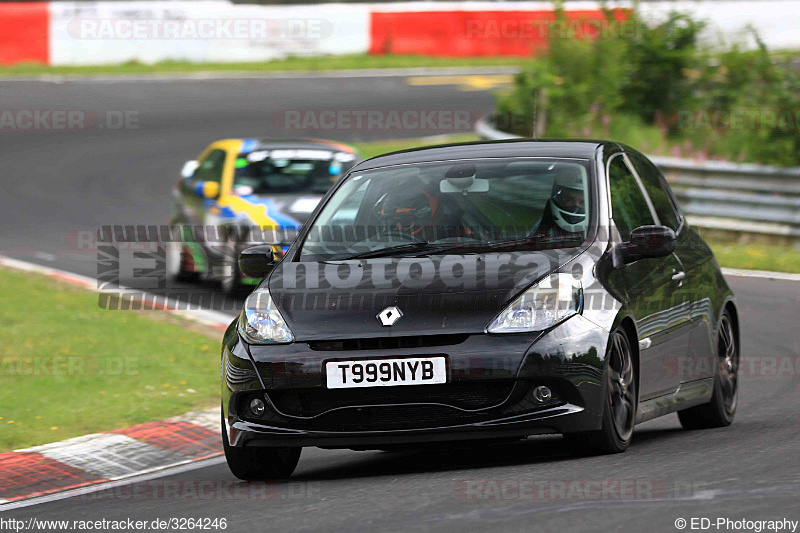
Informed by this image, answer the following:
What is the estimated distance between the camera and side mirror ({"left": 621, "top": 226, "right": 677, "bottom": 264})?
22.7 ft

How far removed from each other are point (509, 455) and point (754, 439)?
124 centimetres

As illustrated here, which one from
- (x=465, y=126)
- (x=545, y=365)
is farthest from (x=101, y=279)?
(x=465, y=126)

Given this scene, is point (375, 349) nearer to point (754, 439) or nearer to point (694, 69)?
point (754, 439)

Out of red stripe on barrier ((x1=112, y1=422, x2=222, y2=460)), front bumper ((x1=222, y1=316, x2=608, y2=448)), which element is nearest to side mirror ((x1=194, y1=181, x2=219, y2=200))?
red stripe on barrier ((x1=112, y1=422, x2=222, y2=460))

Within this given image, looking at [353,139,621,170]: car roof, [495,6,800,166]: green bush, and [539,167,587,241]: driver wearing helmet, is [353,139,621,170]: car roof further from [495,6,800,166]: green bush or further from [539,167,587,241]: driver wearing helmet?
[495,6,800,166]: green bush

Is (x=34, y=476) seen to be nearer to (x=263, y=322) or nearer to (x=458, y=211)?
(x=263, y=322)

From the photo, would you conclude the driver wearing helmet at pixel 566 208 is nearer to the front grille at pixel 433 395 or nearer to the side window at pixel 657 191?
the side window at pixel 657 191

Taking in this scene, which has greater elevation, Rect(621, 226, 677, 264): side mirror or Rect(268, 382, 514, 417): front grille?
Rect(621, 226, 677, 264): side mirror

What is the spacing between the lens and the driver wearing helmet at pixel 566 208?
6.98 m

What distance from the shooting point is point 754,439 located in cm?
712

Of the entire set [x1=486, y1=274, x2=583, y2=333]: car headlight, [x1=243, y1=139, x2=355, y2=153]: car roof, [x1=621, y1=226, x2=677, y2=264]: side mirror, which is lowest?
[x1=243, y1=139, x2=355, y2=153]: car roof

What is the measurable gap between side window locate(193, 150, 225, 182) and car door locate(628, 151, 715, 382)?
776 centimetres

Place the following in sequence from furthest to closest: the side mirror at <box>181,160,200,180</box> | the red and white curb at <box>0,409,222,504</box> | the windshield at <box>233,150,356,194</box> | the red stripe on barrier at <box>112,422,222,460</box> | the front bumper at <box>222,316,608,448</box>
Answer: the side mirror at <box>181,160,200,180</box>, the windshield at <box>233,150,356,194</box>, the red stripe on barrier at <box>112,422,222,460</box>, the red and white curb at <box>0,409,222,504</box>, the front bumper at <box>222,316,608,448</box>

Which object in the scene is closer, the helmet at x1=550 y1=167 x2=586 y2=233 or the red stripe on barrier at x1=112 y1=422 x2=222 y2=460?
the helmet at x1=550 y1=167 x2=586 y2=233
